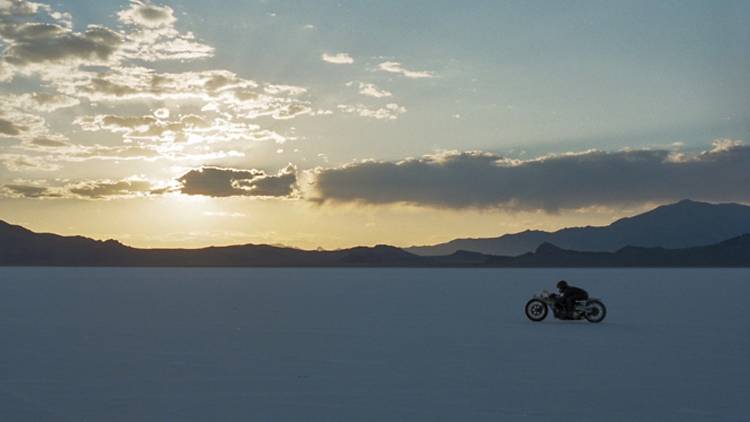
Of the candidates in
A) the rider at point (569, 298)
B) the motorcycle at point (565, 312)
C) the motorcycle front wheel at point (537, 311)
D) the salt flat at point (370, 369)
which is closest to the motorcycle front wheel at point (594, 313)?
the motorcycle at point (565, 312)

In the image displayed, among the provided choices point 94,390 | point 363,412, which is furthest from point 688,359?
point 94,390

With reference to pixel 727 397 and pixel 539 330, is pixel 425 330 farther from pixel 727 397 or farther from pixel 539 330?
pixel 727 397

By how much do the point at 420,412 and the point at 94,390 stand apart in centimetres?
505

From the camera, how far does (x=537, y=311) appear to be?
24406mm

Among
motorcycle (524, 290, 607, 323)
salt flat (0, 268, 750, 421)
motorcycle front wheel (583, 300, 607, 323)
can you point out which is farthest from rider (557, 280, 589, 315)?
salt flat (0, 268, 750, 421)

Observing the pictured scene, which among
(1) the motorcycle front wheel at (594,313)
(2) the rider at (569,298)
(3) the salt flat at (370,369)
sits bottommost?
(3) the salt flat at (370,369)

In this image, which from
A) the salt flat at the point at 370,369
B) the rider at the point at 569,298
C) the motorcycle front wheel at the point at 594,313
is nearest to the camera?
the salt flat at the point at 370,369

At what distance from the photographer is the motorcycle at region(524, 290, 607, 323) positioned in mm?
24016

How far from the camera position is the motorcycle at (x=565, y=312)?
24016 millimetres

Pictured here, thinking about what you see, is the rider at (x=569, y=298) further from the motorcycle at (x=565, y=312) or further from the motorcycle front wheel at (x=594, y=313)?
the motorcycle front wheel at (x=594, y=313)

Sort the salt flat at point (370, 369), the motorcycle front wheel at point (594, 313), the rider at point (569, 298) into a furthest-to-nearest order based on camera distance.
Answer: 1. the rider at point (569, 298)
2. the motorcycle front wheel at point (594, 313)
3. the salt flat at point (370, 369)

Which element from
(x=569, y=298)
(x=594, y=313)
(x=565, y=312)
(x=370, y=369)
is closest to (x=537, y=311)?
(x=565, y=312)

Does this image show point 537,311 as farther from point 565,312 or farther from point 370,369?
point 370,369

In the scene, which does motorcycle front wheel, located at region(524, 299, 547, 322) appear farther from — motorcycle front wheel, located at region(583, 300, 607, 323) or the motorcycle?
Answer: motorcycle front wheel, located at region(583, 300, 607, 323)
